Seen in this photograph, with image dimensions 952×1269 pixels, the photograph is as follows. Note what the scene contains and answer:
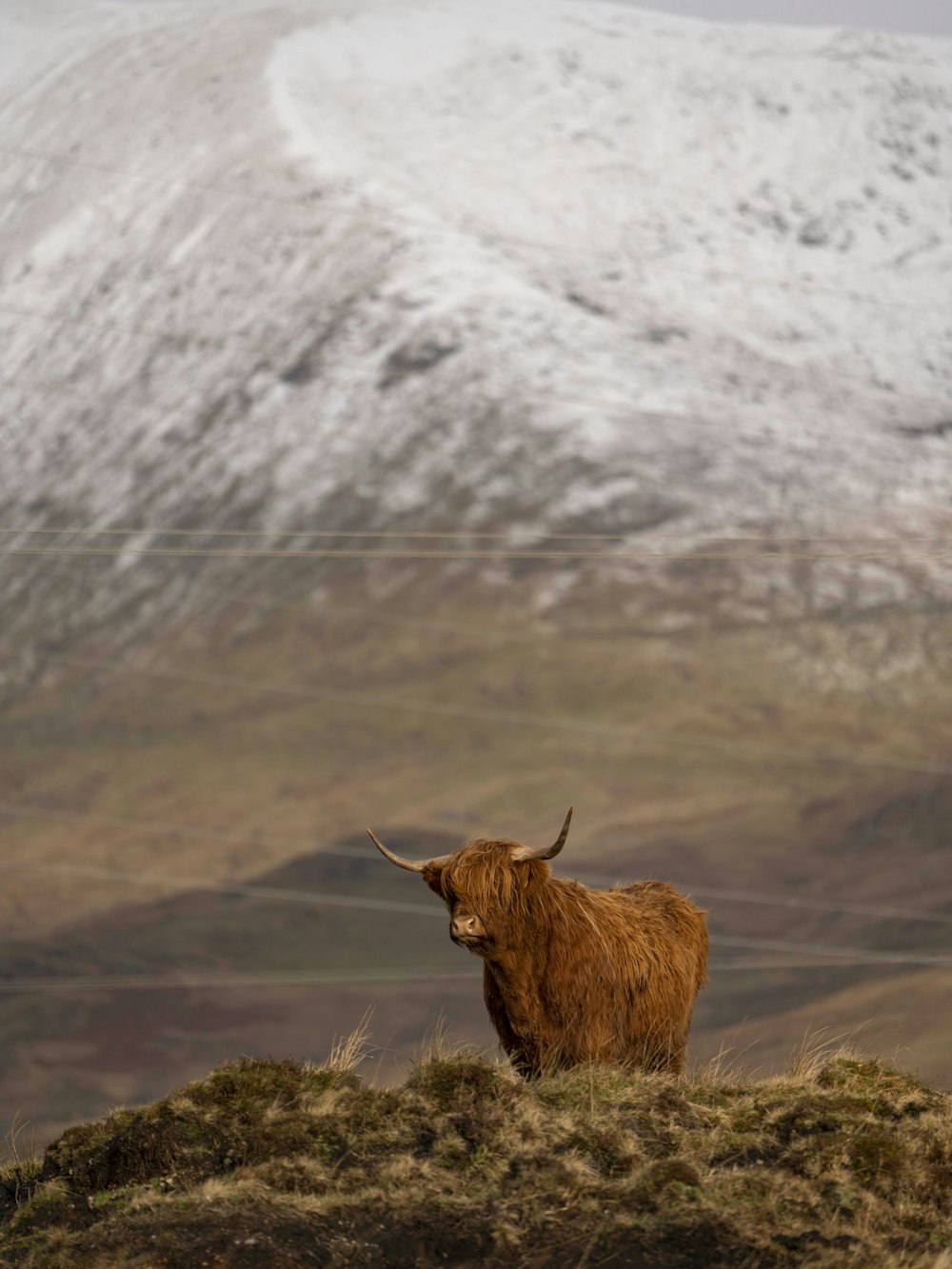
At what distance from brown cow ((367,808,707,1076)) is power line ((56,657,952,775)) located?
9153cm

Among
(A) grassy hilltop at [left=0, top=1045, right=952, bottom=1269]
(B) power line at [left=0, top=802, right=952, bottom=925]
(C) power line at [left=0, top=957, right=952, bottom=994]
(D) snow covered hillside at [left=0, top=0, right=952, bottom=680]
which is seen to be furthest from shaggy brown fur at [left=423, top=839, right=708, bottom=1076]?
(D) snow covered hillside at [left=0, top=0, right=952, bottom=680]

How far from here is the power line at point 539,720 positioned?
341 feet

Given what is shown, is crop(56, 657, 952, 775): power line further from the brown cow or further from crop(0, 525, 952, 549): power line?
the brown cow

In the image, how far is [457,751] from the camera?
4277 inches

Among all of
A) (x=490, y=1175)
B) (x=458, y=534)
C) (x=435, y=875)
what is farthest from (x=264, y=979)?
(x=490, y=1175)

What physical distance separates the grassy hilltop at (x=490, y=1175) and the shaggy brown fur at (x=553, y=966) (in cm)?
46

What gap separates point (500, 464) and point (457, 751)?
2456cm

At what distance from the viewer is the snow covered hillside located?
4776 inches

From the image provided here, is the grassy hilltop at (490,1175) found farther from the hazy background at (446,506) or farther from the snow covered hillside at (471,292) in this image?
the snow covered hillside at (471,292)

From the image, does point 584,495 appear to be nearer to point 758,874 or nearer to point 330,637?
point 330,637

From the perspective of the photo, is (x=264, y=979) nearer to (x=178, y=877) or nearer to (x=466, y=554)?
(x=178, y=877)

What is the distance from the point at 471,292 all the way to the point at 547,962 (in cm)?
11906

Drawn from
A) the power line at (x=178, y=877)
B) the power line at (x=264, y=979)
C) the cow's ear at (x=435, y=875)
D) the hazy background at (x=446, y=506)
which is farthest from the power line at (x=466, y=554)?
the power line at (x=264, y=979)

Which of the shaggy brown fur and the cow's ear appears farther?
the cow's ear
